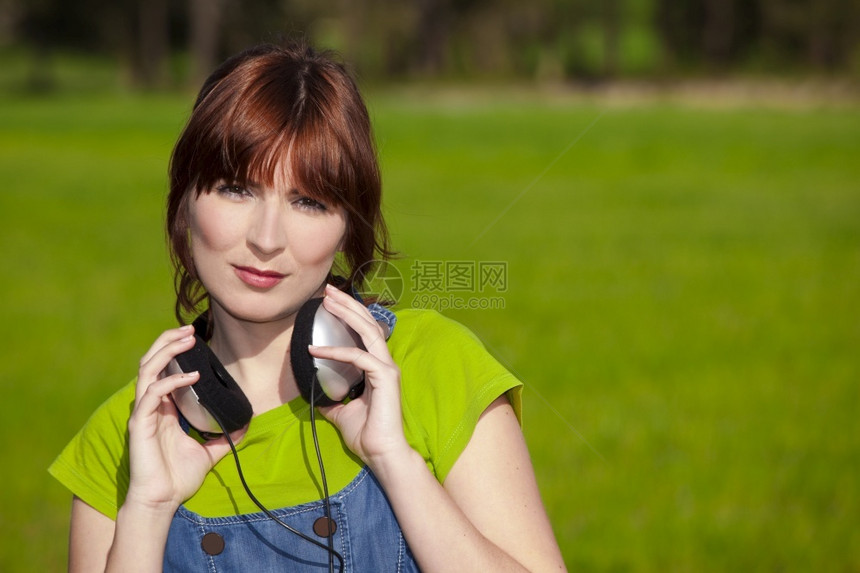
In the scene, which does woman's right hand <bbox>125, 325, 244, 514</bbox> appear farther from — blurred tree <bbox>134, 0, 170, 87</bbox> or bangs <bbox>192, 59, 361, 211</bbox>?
blurred tree <bbox>134, 0, 170, 87</bbox>

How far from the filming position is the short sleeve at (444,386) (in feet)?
6.68

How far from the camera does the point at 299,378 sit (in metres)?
2.11

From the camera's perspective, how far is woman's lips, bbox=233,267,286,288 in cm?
214

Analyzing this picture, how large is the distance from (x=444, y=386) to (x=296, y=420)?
1.05 ft

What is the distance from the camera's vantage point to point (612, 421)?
6.39 metres

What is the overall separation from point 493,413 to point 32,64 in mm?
57641

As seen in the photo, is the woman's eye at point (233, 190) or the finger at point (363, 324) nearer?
the finger at point (363, 324)

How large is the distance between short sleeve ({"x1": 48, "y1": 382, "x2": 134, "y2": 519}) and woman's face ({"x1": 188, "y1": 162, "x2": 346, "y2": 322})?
32 cm

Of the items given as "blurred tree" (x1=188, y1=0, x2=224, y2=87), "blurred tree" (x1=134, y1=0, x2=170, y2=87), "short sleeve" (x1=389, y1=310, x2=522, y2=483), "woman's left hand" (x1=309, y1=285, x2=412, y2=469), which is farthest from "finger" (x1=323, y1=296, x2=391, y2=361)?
"blurred tree" (x1=134, y1=0, x2=170, y2=87)

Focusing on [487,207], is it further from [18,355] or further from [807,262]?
[18,355]

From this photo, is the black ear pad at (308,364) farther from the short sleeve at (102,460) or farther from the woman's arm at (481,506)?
the short sleeve at (102,460)

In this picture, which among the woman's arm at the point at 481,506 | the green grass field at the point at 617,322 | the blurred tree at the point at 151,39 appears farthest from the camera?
the blurred tree at the point at 151,39

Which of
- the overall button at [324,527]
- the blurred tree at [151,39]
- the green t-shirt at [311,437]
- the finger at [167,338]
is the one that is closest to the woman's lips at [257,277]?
the finger at [167,338]

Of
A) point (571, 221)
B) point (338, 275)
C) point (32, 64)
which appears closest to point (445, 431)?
point (338, 275)
